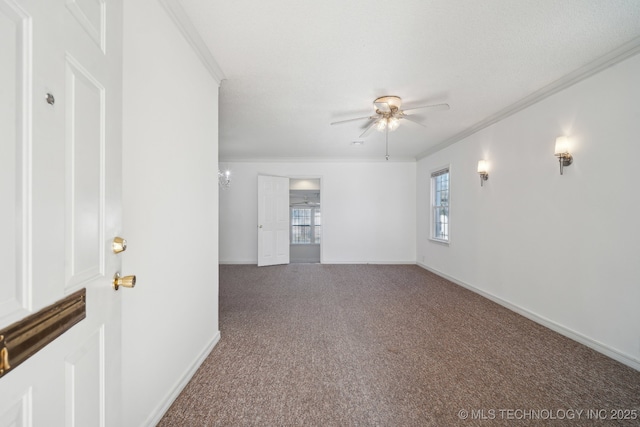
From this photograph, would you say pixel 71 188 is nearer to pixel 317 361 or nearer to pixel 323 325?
pixel 317 361

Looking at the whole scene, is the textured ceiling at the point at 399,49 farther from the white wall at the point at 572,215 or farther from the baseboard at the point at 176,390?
the baseboard at the point at 176,390

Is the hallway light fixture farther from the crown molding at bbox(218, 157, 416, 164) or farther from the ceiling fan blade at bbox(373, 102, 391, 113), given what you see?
the ceiling fan blade at bbox(373, 102, 391, 113)

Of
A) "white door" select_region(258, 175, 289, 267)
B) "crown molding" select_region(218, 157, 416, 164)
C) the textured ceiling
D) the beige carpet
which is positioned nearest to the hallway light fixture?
"crown molding" select_region(218, 157, 416, 164)

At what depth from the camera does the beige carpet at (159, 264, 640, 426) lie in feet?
5.73

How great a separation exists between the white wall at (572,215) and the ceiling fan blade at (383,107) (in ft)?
5.23

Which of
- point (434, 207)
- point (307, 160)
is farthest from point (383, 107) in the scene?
point (307, 160)

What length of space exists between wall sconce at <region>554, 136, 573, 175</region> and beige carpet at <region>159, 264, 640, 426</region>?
1.68 metres

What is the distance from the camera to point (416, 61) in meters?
2.48

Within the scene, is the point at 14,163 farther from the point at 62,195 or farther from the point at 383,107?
the point at 383,107

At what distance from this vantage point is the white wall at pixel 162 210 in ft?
4.71

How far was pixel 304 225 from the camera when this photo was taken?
38.3 ft

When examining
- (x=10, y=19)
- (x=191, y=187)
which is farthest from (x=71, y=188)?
→ (x=191, y=187)

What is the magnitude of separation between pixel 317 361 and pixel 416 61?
263cm

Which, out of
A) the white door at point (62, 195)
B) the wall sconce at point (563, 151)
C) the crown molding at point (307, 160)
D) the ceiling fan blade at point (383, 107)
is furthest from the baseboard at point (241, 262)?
the white door at point (62, 195)
